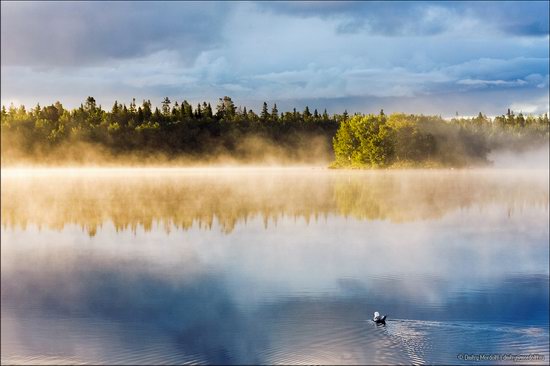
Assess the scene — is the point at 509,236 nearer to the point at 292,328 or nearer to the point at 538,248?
the point at 538,248

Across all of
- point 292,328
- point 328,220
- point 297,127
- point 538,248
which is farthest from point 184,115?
point 292,328

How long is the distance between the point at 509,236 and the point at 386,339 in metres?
17.2

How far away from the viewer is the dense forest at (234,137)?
114m

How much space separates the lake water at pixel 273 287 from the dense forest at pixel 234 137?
76654 mm

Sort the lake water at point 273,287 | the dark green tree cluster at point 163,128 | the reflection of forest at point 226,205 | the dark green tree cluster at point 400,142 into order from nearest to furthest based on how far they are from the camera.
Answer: the lake water at point 273,287, the reflection of forest at point 226,205, the dark green tree cluster at point 400,142, the dark green tree cluster at point 163,128

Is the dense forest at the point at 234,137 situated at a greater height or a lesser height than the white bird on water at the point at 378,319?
greater

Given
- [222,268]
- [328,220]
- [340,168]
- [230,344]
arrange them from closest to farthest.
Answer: [230,344] < [222,268] < [328,220] < [340,168]

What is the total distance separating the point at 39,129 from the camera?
13100 centimetres

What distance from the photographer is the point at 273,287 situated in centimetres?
1862

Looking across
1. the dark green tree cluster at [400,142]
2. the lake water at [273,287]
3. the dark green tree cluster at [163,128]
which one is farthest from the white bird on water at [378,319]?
the dark green tree cluster at [163,128]

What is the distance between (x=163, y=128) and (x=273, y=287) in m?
127

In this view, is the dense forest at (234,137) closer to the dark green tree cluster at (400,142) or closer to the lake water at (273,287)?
the dark green tree cluster at (400,142)

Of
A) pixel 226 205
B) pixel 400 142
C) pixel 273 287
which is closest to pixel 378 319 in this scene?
pixel 273 287

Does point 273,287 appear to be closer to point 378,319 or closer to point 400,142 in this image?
point 378,319
